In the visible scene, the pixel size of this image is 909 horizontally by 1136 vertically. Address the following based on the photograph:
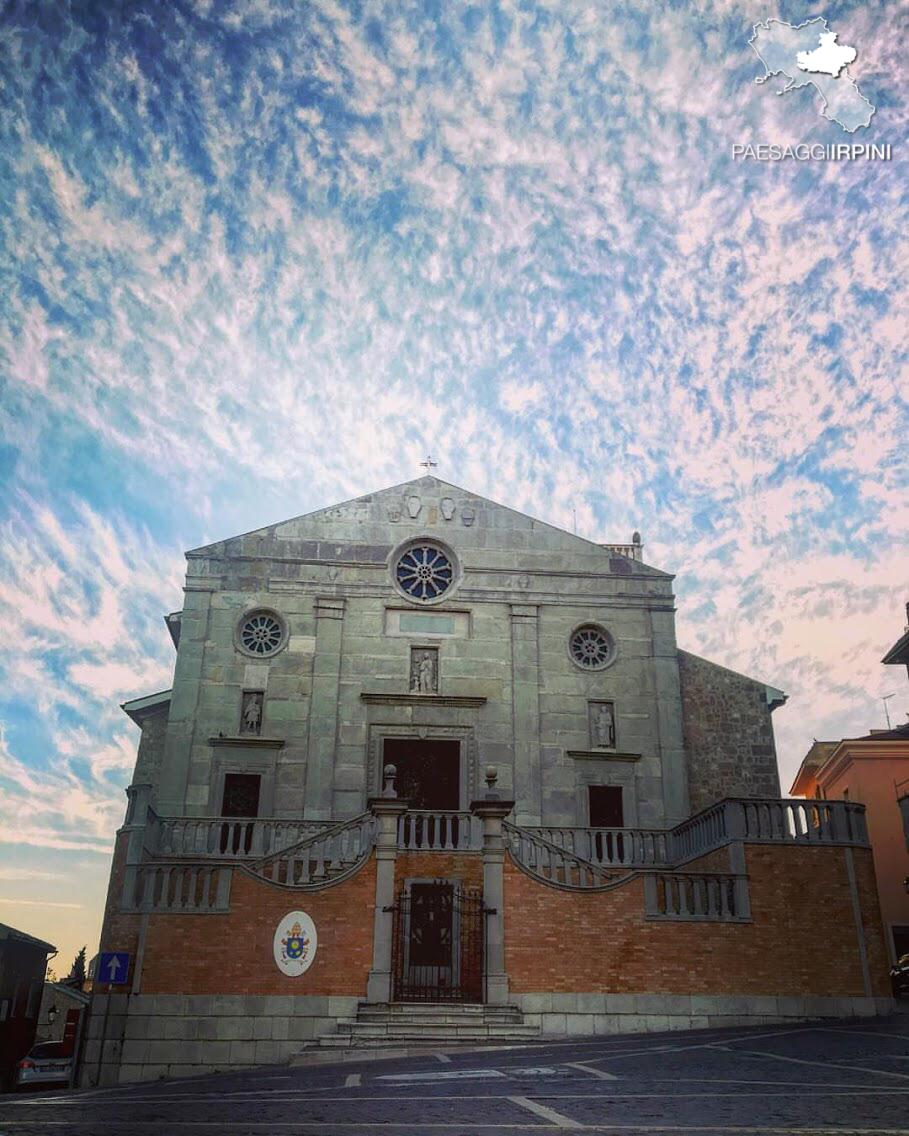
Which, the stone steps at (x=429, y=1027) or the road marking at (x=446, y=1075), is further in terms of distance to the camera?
the stone steps at (x=429, y=1027)

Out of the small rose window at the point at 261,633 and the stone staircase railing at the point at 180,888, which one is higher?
the small rose window at the point at 261,633

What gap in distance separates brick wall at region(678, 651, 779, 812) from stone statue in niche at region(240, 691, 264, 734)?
37.2 ft

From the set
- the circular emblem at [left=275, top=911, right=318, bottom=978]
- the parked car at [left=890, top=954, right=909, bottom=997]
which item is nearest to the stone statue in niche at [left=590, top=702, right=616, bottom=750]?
the parked car at [left=890, top=954, right=909, bottom=997]

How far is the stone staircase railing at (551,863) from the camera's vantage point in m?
17.5

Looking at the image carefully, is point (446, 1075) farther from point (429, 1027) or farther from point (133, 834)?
point (133, 834)

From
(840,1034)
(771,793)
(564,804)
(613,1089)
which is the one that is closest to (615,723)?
(564,804)

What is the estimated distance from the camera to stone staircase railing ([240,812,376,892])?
17.1 m

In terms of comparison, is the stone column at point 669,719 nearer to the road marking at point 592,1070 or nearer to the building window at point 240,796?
the building window at point 240,796

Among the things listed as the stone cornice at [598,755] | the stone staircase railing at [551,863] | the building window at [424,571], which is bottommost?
the stone staircase railing at [551,863]

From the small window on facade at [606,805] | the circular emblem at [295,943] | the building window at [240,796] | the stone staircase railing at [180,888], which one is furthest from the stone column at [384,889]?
the small window on facade at [606,805]

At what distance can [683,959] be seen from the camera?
17062mm

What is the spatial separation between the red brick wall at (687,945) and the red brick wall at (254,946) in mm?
2682

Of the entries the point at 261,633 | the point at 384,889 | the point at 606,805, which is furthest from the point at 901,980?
the point at 261,633

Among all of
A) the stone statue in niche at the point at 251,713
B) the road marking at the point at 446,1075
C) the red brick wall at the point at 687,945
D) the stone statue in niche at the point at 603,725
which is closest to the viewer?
the road marking at the point at 446,1075
